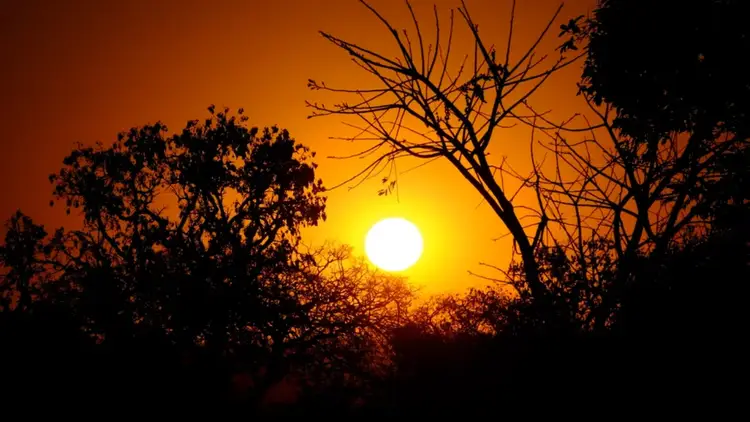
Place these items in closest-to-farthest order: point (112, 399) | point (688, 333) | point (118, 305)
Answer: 1. point (688, 333)
2. point (112, 399)
3. point (118, 305)

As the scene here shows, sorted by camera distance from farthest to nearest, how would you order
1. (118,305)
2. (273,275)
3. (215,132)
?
(215,132) < (273,275) < (118,305)

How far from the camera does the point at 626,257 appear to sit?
4.75 metres

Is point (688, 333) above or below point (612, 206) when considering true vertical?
below

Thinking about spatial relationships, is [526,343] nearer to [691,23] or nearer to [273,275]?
[691,23]

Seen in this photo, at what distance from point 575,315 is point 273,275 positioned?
56.5 ft

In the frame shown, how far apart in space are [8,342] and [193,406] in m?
2.33

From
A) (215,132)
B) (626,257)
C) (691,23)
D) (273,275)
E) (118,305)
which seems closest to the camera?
(626,257)

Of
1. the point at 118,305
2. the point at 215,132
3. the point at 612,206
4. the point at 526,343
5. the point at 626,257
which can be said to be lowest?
the point at 526,343

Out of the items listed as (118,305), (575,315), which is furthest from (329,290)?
(575,315)

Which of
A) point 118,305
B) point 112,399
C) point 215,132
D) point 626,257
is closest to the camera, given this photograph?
point 626,257

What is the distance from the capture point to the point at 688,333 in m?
4.25

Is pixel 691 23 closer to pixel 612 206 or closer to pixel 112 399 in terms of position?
pixel 612 206

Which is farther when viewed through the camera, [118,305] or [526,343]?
[118,305]

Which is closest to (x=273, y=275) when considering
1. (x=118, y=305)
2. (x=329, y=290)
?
(x=329, y=290)
